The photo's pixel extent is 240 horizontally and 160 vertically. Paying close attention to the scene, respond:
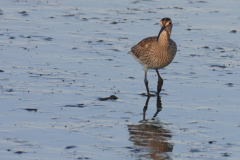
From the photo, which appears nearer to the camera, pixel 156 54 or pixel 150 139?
pixel 150 139

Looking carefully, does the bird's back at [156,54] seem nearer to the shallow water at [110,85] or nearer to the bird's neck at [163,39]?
the bird's neck at [163,39]

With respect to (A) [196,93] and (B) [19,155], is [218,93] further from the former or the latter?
(B) [19,155]

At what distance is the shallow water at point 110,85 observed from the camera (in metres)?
9.23

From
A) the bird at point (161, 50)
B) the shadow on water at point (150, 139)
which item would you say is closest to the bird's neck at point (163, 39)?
the bird at point (161, 50)

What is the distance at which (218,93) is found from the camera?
12555 millimetres

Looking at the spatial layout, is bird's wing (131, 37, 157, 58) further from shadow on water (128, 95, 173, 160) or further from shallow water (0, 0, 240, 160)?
shadow on water (128, 95, 173, 160)

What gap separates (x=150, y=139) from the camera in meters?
9.59

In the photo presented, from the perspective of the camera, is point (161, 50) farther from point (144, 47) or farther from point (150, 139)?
point (150, 139)

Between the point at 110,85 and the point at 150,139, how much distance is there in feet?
11.5

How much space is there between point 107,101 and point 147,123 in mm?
1436

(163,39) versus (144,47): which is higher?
(163,39)

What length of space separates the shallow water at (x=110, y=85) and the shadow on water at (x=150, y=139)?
0.02 m

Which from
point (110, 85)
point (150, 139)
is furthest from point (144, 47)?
point (150, 139)

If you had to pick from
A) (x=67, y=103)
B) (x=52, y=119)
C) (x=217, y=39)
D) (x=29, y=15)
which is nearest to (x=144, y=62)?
(x=67, y=103)
